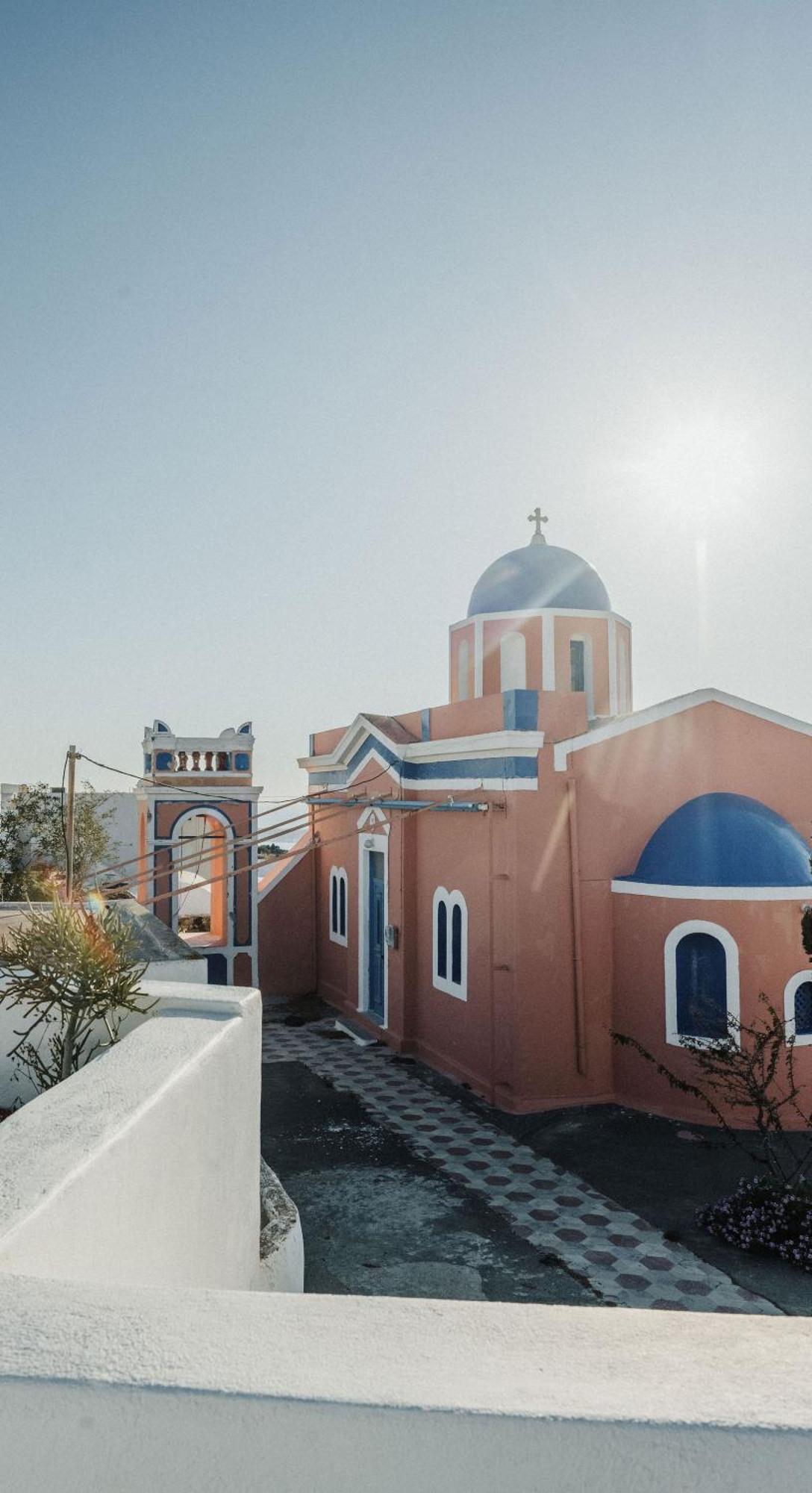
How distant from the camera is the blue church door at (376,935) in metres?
16.4

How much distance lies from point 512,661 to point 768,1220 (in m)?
10.4

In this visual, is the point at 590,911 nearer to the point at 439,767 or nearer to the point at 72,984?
the point at 439,767

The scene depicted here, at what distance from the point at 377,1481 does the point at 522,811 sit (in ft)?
35.3

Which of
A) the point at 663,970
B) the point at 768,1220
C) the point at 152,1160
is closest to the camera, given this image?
the point at 152,1160

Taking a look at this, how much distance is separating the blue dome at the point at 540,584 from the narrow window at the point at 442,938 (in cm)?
581

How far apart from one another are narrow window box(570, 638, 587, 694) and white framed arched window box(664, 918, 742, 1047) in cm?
612

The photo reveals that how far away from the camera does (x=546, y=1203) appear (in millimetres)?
9445

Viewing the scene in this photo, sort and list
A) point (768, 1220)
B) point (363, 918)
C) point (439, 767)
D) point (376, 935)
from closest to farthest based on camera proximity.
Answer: point (768, 1220) → point (439, 767) → point (376, 935) → point (363, 918)

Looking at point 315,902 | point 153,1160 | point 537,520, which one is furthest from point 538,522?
point 153,1160

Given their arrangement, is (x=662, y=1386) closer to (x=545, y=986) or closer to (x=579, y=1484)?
(x=579, y=1484)

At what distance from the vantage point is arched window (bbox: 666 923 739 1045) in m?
11.6

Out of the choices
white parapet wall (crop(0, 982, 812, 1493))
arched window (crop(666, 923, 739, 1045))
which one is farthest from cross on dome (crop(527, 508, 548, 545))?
white parapet wall (crop(0, 982, 812, 1493))

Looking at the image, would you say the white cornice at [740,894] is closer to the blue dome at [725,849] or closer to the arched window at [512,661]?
the blue dome at [725,849]

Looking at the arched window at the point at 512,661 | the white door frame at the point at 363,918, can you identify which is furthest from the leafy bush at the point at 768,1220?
the arched window at the point at 512,661
